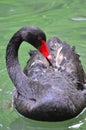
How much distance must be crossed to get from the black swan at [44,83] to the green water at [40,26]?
4.7 inches

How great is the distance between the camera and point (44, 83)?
5.23 meters

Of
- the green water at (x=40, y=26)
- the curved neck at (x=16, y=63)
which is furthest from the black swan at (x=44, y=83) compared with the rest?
the green water at (x=40, y=26)

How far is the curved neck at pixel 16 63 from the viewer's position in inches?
205

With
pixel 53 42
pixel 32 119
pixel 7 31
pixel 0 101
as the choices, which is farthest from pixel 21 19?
pixel 32 119

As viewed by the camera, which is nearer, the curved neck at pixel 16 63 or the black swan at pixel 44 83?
the black swan at pixel 44 83

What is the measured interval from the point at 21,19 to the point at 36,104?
3.50 m

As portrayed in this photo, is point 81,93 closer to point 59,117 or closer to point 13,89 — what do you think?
point 59,117

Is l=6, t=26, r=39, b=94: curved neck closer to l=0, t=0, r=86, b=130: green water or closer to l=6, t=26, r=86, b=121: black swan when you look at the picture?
l=6, t=26, r=86, b=121: black swan

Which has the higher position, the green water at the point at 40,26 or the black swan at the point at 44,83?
the black swan at the point at 44,83

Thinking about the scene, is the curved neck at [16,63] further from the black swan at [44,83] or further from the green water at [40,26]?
the green water at [40,26]

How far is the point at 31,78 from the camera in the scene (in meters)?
5.45

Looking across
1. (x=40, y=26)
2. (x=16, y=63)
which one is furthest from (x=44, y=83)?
(x=40, y=26)

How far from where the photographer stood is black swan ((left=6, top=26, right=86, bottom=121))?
4980mm

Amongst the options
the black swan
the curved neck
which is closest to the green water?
the black swan
